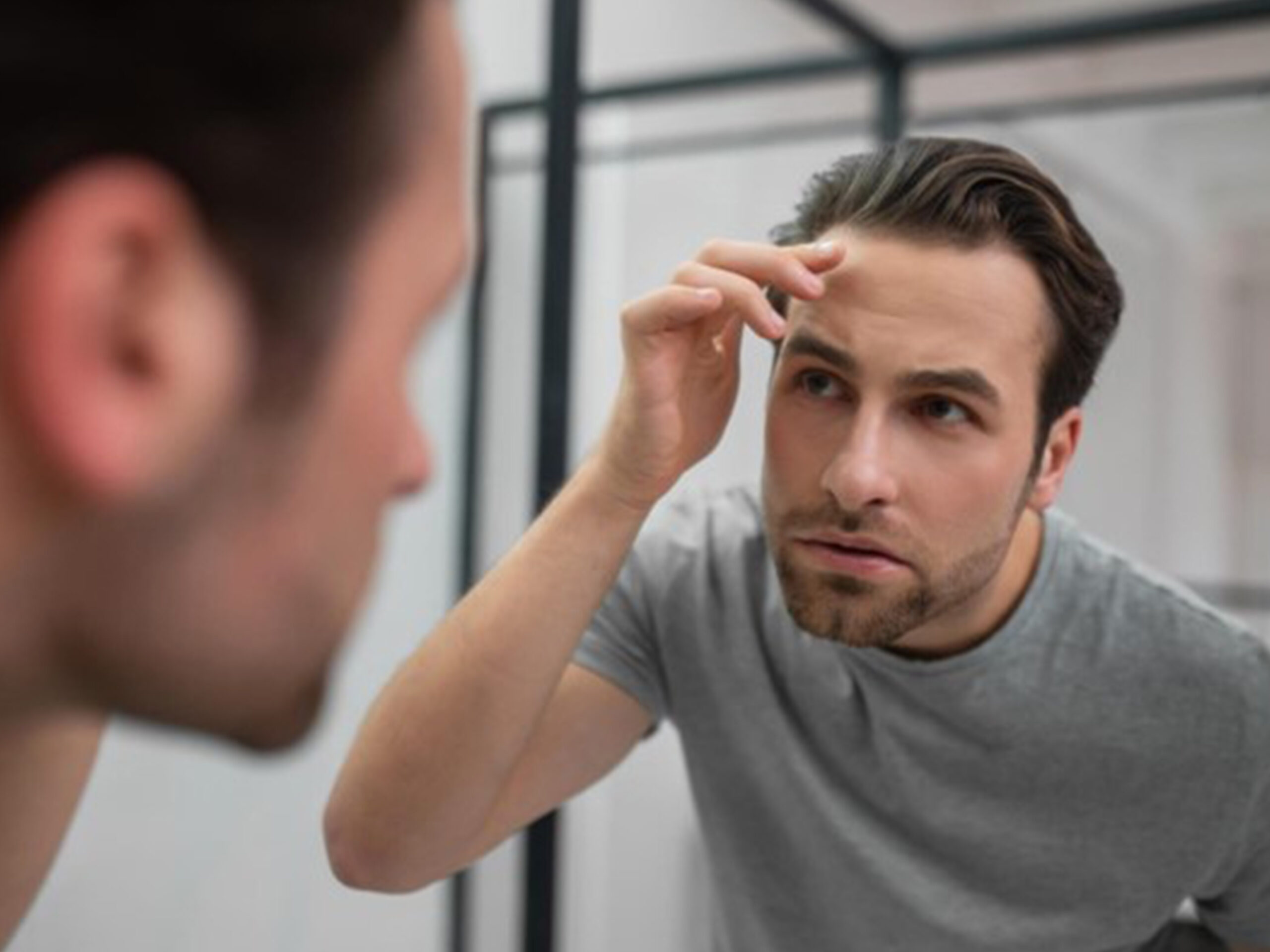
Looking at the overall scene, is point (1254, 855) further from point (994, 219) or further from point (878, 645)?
point (994, 219)

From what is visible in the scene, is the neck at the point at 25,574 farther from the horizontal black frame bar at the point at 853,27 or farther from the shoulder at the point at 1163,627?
the horizontal black frame bar at the point at 853,27

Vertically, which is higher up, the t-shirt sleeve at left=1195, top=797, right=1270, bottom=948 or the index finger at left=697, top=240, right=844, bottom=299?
the index finger at left=697, top=240, right=844, bottom=299

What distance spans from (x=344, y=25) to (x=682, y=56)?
6.22 feet

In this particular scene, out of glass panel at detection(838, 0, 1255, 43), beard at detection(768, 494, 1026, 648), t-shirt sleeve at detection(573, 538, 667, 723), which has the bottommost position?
t-shirt sleeve at detection(573, 538, 667, 723)

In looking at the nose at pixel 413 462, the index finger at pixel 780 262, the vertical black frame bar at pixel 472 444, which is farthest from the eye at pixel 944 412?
the vertical black frame bar at pixel 472 444

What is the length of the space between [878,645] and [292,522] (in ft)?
1.82

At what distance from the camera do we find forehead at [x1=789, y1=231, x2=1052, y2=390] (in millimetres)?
815

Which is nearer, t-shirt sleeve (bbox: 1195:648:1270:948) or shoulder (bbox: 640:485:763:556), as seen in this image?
t-shirt sleeve (bbox: 1195:648:1270:948)

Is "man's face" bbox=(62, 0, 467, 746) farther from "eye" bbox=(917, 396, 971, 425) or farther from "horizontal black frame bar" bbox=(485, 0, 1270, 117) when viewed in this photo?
A: "horizontal black frame bar" bbox=(485, 0, 1270, 117)

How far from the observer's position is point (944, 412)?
847 millimetres

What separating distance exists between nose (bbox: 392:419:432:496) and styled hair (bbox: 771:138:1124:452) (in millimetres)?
479

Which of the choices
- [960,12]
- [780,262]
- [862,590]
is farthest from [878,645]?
[960,12]

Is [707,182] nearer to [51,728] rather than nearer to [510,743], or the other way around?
[510,743]

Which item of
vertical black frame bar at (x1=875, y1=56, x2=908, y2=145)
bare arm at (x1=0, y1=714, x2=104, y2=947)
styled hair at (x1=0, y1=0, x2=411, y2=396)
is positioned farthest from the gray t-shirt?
vertical black frame bar at (x1=875, y1=56, x2=908, y2=145)
